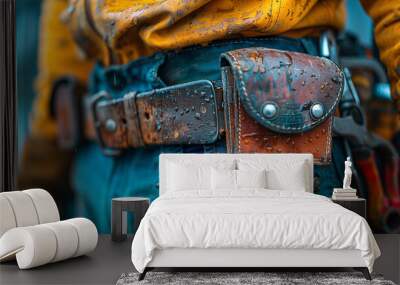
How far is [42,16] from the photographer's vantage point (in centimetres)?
521

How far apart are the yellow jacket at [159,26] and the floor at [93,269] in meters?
1.25

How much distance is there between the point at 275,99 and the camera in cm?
479

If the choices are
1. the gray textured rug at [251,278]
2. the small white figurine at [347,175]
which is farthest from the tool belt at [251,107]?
the gray textured rug at [251,278]

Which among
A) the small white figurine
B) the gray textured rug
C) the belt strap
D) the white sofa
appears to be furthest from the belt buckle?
the small white figurine

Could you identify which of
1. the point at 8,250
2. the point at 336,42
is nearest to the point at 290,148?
the point at 336,42

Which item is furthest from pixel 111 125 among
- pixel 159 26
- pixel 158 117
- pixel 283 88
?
pixel 283 88

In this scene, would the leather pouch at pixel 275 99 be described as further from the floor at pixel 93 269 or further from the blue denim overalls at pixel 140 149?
the floor at pixel 93 269

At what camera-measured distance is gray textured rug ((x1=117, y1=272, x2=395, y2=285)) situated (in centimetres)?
352

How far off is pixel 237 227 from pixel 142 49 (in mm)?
2083

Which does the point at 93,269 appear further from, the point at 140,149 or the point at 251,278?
the point at 140,149

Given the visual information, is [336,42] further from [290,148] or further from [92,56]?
[92,56]

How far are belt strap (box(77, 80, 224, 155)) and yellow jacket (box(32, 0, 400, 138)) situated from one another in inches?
12.9

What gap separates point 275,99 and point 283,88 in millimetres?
105

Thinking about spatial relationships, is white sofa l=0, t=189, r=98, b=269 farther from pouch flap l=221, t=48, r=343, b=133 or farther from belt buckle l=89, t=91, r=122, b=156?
pouch flap l=221, t=48, r=343, b=133
